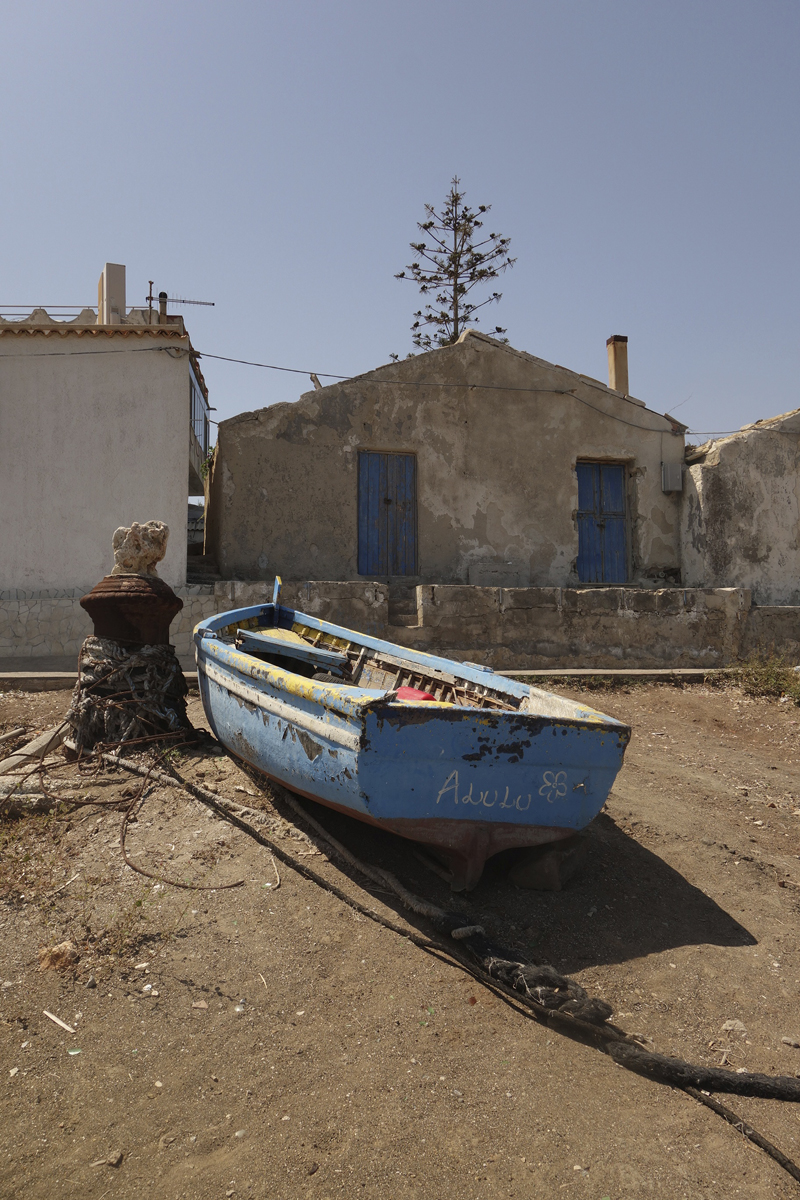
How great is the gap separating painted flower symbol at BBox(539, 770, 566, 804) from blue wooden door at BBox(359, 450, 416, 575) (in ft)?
27.3

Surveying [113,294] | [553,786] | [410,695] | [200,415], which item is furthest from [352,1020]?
[113,294]

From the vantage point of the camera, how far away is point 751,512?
12.1 metres

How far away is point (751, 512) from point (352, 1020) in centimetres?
1145

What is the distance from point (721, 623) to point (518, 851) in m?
7.64

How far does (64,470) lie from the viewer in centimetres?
1072

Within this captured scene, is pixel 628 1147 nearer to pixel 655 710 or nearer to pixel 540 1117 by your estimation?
pixel 540 1117

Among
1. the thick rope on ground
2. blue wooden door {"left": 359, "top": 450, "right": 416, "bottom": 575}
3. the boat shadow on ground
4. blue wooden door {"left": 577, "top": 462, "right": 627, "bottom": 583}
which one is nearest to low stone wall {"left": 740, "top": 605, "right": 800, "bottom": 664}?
blue wooden door {"left": 577, "top": 462, "right": 627, "bottom": 583}

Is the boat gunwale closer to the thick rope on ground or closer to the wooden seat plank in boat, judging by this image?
the wooden seat plank in boat

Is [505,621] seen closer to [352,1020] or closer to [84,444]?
[84,444]

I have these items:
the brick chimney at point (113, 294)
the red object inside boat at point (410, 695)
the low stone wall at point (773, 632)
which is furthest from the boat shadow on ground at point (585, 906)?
the brick chimney at point (113, 294)

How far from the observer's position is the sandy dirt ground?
6.92 ft

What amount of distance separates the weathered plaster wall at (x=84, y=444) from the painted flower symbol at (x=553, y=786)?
8.21m

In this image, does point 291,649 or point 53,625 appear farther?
point 53,625

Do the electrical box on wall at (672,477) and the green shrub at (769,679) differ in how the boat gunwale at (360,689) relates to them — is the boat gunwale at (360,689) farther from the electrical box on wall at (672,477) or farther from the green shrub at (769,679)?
the electrical box on wall at (672,477)
